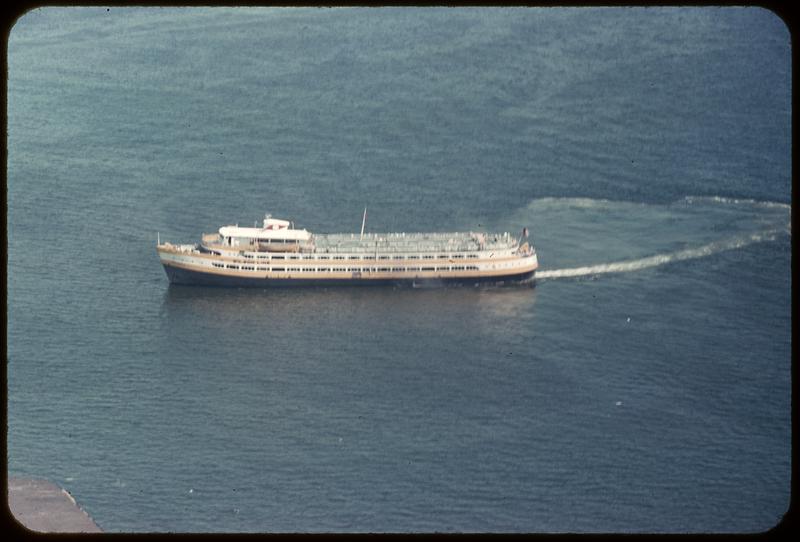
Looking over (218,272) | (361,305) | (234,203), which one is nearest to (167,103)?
(234,203)

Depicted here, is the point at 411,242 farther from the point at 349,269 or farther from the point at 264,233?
the point at 264,233

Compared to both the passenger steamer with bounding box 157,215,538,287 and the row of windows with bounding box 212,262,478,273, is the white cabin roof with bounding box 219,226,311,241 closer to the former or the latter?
the passenger steamer with bounding box 157,215,538,287

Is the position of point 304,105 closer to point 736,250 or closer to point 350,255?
point 350,255

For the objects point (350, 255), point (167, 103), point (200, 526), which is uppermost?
point (167, 103)

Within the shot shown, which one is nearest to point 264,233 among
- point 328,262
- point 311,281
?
point 311,281

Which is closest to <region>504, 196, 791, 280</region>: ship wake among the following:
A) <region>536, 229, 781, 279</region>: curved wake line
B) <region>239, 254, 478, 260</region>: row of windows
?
<region>536, 229, 781, 279</region>: curved wake line

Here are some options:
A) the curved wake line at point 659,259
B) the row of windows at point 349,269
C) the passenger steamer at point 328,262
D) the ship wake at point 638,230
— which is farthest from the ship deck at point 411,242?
the curved wake line at point 659,259
